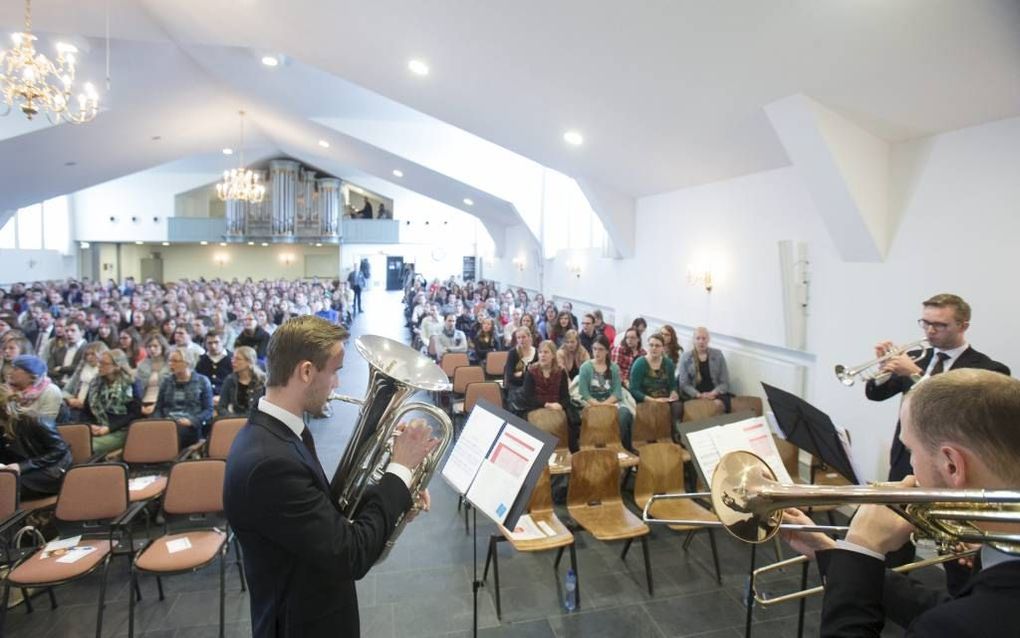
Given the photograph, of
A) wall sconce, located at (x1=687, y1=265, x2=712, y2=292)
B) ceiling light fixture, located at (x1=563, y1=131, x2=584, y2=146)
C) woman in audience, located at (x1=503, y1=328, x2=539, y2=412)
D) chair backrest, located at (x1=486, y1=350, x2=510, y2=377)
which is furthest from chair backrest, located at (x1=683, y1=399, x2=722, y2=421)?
ceiling light fixture, located at (x1=563, y1=131, x2=584, y2=146)

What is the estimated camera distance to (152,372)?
5.43m

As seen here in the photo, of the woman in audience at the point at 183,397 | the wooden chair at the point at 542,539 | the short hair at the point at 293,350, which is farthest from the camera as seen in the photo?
the woman in audience at the point at 183,397

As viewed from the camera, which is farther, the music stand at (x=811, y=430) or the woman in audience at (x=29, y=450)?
the woman in audience at (x=29, y=450)

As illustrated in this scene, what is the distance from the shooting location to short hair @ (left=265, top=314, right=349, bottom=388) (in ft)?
4.70

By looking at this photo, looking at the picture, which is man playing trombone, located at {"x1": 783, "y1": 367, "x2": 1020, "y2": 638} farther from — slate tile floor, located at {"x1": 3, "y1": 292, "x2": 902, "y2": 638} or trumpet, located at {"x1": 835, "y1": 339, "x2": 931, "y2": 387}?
trumpet, located at {"x1": 835, "y1": 339, "x2": 931, "y2": 387}

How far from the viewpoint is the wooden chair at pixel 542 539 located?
3.29m

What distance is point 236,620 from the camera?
3193mm

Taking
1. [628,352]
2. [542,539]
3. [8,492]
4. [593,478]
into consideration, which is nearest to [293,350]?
[542,539]

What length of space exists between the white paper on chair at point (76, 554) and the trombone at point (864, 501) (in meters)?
3.44

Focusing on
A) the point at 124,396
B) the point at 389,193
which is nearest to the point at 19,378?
the point at 124,396

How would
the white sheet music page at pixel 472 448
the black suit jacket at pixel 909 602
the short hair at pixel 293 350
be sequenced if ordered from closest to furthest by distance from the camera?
the black suit jacket at pixel 909 602 < the short hair at pixel 293 350 < the white sheet music page at pixel 472 448

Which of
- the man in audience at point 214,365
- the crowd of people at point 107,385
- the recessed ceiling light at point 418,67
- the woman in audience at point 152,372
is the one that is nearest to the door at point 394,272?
the crowd of people at point 107,385

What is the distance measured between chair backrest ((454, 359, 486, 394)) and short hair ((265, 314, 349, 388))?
17.4 feet

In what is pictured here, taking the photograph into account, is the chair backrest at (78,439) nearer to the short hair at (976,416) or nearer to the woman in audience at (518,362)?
the woman in audience at (518,362)
